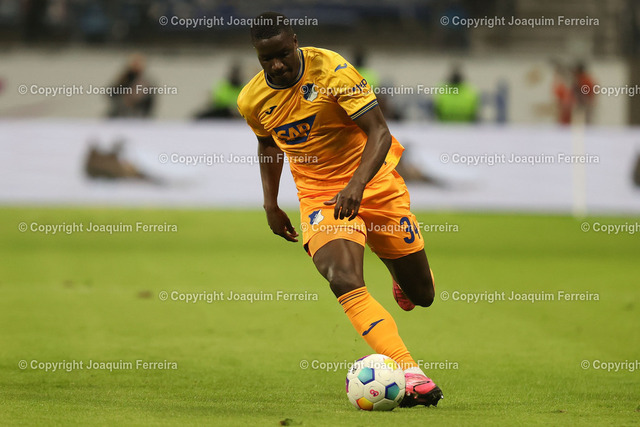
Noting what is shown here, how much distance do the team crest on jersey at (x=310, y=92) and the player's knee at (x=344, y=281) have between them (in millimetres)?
1115

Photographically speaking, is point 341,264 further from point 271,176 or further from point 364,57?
point 364,57

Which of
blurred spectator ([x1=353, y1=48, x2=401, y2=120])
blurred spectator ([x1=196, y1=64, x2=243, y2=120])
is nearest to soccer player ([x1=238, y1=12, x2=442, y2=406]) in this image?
blurred spectator ([x1=353, y1=48, x2=401, y2=120])

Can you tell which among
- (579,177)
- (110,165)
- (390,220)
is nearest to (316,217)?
(390,220)

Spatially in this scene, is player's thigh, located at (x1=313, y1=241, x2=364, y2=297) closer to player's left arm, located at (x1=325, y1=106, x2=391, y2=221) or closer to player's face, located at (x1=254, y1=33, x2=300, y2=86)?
player's left arm, located at (x1=325, y1=106, x2=391, y2=221)

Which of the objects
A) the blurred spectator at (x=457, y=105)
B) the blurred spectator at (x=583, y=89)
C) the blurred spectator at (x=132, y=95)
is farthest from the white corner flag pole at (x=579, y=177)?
the blurred spectator at (x=132, y=95)

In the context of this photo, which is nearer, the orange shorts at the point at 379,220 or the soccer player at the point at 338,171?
the soccer player at the point at 338,171

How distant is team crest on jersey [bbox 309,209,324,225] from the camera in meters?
6.31

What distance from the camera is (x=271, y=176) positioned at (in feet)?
22.9

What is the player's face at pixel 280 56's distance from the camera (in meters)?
5.95

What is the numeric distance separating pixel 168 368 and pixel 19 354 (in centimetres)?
124

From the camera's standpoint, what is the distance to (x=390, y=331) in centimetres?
591

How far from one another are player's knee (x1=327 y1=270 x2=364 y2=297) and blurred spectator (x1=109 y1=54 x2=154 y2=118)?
1699 centimetres

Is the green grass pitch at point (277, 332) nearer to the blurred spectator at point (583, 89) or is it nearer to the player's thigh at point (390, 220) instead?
the player's thigh at point (390, 220)

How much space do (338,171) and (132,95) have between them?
16.7 metres
